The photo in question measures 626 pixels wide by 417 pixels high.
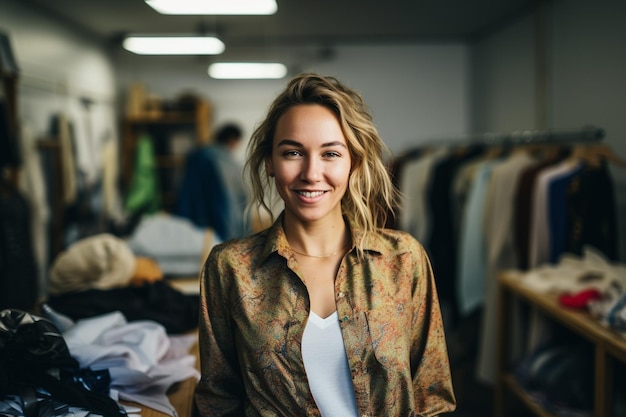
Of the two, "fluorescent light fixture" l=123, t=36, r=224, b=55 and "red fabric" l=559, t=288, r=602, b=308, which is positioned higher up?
"fluorescent light fixture" l=123, t=36, r=224, b=55

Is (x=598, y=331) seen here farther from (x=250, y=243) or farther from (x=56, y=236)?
(x=56, y=236)

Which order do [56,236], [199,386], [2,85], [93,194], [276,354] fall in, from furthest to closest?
1. [93,194]
2. [56,236]
3. [2,85]
4. [199,386]
5. [276,354]

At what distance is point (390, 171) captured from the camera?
1.68 meters

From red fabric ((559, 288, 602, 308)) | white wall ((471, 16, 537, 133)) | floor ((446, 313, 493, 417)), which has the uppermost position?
white wall ((471, 16, 537, 133))

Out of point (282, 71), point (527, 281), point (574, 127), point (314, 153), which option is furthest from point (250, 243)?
point (282, 71)

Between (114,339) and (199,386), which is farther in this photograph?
(114,339)

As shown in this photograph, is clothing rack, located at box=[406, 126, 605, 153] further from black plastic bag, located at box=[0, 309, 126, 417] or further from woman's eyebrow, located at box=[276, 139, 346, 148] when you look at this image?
black plastic bag, located at box=[0, 309, 126, 417]

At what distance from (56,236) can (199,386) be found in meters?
3.65

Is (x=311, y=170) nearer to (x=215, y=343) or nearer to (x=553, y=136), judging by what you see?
(x=215, y=343)

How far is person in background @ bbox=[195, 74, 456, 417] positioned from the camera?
1.31m

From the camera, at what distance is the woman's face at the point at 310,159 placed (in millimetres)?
1348

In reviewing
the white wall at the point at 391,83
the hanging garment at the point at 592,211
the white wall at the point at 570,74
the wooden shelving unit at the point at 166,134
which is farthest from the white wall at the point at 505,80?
the wooden shelving unit at the point at 166,134

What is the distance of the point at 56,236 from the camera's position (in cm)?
460

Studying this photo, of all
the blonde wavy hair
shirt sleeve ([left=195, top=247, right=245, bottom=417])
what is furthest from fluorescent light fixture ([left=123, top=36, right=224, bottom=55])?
shirt sleeve ([left=195, top=247, right=245, bottom=417])
